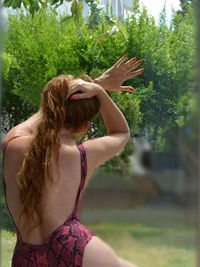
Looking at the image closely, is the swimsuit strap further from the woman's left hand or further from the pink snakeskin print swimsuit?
the woman's left hand

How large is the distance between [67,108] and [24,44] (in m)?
0.68

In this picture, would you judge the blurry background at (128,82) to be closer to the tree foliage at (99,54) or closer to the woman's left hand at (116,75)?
the tree foliage at (99,54)

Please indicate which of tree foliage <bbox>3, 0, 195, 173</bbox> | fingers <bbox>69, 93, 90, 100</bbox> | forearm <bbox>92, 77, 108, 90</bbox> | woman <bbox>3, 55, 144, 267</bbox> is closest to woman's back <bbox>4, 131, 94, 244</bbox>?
woman <bbox>3, 55, 144, 267</bbox>

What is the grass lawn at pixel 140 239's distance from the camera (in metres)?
1.70

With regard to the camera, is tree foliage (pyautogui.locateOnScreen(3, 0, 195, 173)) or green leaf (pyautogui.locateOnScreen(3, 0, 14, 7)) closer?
green leaf (pyautogui.locateOnScreen(3, 0, 14, 7))

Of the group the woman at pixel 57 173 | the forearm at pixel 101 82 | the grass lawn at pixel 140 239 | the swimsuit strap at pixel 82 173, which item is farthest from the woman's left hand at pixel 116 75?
the grass lawn at pixel 140 239

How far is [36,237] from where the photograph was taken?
5.17ft

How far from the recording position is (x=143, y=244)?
5.86ft

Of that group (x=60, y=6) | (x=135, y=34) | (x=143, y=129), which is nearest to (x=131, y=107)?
(x=143, y=129)

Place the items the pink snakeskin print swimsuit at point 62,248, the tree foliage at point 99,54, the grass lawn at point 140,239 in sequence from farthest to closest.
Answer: the tree foliage at point 99,54 → the grass lawn at point 140,239 → the pink snakeskin print swimsuit at point 62,248

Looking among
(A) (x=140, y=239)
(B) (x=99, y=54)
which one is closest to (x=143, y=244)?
(A) (x=140, y=239)

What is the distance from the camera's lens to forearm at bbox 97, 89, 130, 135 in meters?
1.62

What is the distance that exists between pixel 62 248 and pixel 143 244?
34cm

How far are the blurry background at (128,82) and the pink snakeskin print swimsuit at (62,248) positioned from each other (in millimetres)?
219
